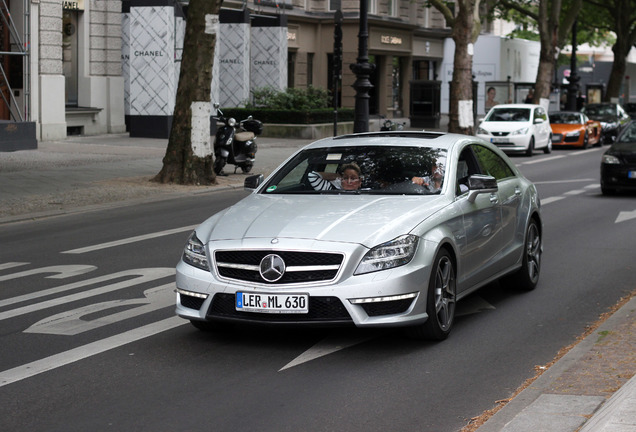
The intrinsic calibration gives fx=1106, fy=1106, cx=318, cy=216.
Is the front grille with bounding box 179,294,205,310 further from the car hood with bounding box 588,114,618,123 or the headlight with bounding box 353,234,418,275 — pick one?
the car hood with bounding box 588,114,618,123

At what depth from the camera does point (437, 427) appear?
5867 millimetres

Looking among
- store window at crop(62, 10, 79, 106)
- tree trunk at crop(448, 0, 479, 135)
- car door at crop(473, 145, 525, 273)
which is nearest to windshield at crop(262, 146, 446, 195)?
car door at crop(473, 145, 525, 273)

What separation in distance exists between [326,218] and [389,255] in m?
0.58

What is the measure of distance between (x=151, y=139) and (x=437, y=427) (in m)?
29.0

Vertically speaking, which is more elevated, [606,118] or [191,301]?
[606,118]

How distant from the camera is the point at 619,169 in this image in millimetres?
19500

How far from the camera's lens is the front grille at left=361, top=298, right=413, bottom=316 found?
7223 mm

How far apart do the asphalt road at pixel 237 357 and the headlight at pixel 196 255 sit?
58cm

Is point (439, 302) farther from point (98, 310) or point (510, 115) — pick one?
point (510, 115)

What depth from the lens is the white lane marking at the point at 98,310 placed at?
8188 millimetres

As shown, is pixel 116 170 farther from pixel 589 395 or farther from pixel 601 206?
pixel 589 395

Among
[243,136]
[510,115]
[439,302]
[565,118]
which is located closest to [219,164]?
→ [243,136]

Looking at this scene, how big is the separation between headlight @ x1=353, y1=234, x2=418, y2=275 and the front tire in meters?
0.29

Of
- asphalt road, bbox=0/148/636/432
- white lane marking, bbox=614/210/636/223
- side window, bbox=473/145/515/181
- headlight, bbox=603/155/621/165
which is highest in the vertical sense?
side window, bbox=473/145/515/181
